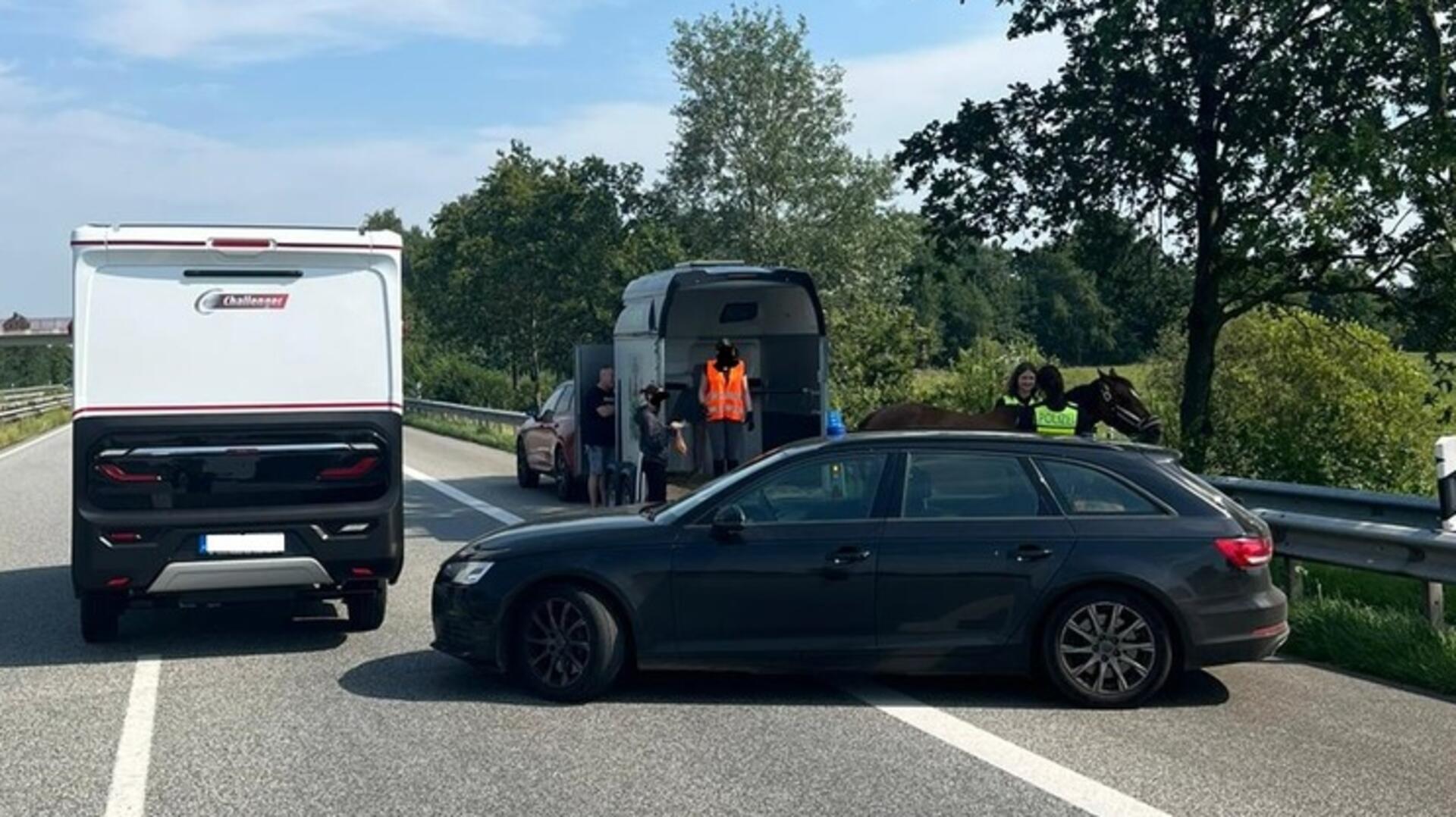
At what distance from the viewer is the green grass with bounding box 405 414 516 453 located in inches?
1359

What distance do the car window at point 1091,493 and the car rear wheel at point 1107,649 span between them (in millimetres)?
443

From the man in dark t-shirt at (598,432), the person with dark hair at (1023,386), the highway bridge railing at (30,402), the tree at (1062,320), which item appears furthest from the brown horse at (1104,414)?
the highway bridge railing at (30,402)

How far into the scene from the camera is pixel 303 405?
9.42 metres

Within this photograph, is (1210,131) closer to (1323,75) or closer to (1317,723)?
(1323,75)

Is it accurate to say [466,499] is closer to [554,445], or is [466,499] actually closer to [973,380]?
[554,445]

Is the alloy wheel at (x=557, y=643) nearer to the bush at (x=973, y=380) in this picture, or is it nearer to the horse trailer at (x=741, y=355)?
the horse trailer at (x=741, y=355)

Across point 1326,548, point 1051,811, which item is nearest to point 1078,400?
point 1326,548

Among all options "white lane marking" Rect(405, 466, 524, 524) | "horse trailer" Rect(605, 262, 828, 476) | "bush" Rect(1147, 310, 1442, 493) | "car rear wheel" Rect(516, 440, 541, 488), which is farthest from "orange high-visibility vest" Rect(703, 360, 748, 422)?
"car rear wheel" Rect(516, 440, 541, 488)

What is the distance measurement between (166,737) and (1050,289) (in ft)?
241

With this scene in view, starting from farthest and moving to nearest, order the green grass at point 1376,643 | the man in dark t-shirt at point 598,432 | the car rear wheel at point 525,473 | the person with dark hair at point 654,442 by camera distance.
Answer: the car rear wheel at point 525,473 → the man in dark t-shirt at point 598,432 → the person with dark hair at point 654,442 → the green grass at point 1376,643

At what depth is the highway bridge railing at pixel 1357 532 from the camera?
8.59 metres

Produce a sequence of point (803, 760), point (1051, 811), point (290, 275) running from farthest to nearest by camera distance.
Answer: point (290, 275) < point (803, 760) < point (1051, 811)

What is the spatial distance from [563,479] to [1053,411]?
9.39 meters

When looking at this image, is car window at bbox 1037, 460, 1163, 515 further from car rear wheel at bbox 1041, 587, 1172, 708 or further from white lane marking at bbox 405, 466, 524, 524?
white lane marking at bbox 405, 466, 524, 524
